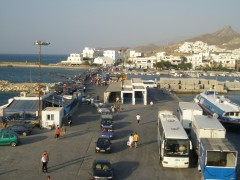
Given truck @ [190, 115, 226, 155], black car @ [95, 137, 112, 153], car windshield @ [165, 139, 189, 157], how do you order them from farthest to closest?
black car @ [95, 137, 112, 153], truck @ [190, 115, 226, 155], car windshield @ [165, 139, 189, 157]

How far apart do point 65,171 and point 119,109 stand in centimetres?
1710

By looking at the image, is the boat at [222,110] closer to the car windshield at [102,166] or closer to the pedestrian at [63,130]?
the pedestrian at [63,130]

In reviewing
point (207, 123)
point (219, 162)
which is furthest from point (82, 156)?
point (219, 162)

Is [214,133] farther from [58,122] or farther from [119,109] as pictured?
[119,109]

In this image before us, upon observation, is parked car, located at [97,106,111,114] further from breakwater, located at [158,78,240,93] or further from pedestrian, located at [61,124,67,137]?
breakwater, located at [158,78,240,93]

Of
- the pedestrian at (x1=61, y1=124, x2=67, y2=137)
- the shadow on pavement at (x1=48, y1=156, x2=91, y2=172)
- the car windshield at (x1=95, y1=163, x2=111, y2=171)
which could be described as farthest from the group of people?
the car windshield at (x1=95, y1=163, x2=111, y2=171)

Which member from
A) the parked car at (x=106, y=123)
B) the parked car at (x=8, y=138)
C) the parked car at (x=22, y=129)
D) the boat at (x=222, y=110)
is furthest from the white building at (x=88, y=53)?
the parked car at (x=8, y=138)

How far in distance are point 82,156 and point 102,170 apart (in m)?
3.67

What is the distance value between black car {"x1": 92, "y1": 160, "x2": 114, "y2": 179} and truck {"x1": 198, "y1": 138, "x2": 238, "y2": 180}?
370cm

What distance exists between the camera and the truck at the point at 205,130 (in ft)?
55.8

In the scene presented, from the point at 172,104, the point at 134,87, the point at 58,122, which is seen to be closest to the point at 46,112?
the point at 58,122

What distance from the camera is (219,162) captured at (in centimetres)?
1401

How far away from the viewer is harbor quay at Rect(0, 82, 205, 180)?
1534cm

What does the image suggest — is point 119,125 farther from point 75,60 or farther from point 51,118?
point 75,60
